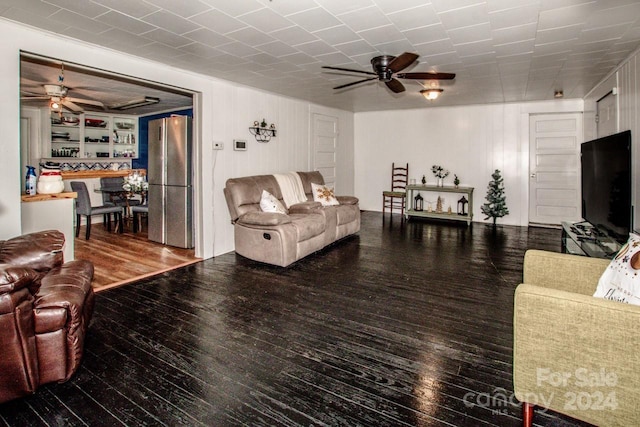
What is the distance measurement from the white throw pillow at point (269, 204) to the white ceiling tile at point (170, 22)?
2.36m

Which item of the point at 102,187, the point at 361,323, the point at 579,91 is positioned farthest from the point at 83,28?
the point at 579,91

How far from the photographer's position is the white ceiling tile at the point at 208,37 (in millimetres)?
3133

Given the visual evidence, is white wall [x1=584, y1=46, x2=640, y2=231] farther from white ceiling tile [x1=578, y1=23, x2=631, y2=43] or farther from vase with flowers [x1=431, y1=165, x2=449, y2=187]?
vase with flowers [x1=431, y1=165, x2=449, y2=187]

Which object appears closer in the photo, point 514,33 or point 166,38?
point 514,33

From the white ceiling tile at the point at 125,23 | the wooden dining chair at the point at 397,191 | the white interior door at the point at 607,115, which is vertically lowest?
the wooden dining chair at the point at 397,191

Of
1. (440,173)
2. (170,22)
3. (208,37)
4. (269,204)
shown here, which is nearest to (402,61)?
(208,37)

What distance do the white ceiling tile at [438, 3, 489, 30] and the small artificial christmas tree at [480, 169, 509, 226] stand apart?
15.6ft

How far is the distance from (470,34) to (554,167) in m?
4.84

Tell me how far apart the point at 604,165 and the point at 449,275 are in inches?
70.2

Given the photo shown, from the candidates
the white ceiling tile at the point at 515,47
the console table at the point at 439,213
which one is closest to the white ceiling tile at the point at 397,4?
the white ceiling tile at the point at 515,47

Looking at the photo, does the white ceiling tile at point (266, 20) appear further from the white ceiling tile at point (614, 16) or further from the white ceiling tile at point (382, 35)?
the white ceiling tile at point (614, 16)

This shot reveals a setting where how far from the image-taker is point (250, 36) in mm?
3238

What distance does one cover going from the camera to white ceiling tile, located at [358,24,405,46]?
3078 mm

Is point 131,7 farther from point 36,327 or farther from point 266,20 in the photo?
point 36,327
